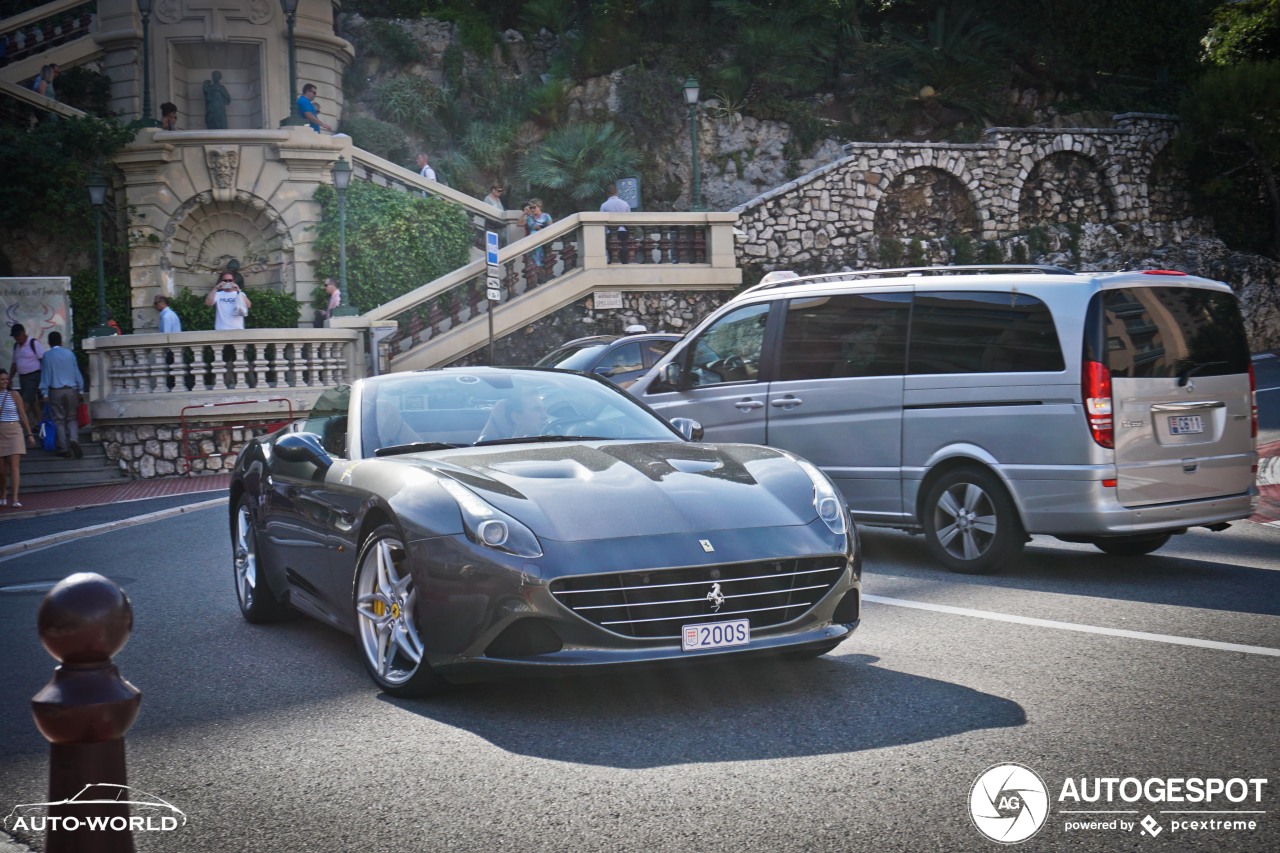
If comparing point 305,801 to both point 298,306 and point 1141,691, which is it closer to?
point 1141,691

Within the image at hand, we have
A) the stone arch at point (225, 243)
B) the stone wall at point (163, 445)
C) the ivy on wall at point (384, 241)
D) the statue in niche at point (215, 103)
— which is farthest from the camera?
the statue in niche at point (215, 103)

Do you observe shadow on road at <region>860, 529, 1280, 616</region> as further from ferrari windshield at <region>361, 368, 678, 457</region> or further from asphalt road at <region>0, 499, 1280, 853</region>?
ferrari windshield at <region>361, 368, 678, 457</region>

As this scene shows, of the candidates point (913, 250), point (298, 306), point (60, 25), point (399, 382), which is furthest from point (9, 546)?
point (60, 25)

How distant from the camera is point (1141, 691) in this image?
17.4 ft

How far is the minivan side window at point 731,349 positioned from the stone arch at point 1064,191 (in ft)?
84.3

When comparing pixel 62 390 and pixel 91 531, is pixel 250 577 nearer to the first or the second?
pixel 91 531

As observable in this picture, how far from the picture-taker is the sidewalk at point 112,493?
55.0 ft

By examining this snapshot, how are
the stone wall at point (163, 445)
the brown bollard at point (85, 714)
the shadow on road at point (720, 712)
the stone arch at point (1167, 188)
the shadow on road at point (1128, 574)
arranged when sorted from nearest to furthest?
the brown bollard at point (85, 714)
the shadow on road at point (720, 712)
the shadow on road at point (1128, 574)
the stone wall at point (163, 445)
the stone arch at point (1167, 188)

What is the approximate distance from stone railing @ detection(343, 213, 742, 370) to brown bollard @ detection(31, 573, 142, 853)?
70.4 feet

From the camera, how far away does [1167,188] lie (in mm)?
36312

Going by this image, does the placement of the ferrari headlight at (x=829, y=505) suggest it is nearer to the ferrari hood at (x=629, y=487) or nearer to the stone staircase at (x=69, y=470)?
the ferrari hood at (x=629, y=487)

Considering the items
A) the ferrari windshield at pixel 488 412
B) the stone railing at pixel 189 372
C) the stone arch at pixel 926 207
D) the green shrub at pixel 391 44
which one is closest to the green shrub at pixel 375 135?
the green shrub at pixel 391 44

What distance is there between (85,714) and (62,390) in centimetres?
1932

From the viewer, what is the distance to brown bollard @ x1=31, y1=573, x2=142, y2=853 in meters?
2.65
